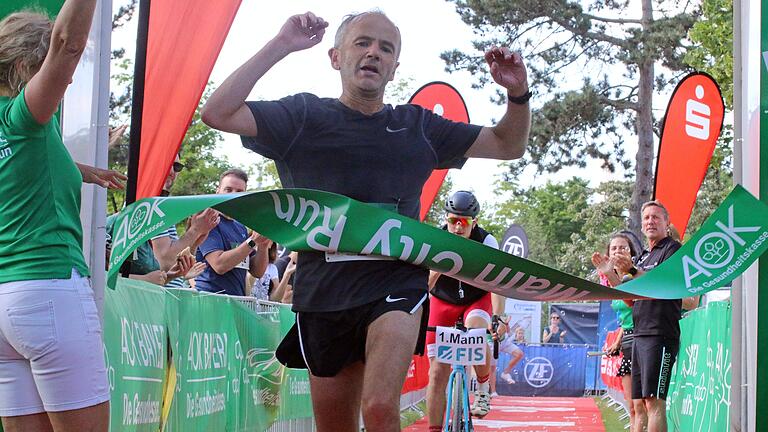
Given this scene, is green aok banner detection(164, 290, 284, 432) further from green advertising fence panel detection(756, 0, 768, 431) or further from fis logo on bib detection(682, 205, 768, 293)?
green advertising fence panel detection(756, 0, 768, 431)

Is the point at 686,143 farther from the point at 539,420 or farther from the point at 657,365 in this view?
the point at 657,365

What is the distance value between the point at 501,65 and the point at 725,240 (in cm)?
137

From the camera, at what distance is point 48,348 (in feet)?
12.7

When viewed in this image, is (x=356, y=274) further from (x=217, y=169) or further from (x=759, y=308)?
(x=217, y=169)

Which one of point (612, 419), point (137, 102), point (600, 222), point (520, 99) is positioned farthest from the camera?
point (600, 222)

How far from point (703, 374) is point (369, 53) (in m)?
5.49

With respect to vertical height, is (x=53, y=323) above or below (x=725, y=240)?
below

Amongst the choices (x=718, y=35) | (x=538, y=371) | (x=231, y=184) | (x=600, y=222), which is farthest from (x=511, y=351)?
(x=600, y=222)

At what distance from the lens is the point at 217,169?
5412 cm

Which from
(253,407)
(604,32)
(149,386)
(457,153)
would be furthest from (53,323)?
(604,32)

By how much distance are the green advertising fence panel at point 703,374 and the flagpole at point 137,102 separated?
148 inches

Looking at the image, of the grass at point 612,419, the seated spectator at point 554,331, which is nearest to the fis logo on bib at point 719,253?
the grass at point 612,419

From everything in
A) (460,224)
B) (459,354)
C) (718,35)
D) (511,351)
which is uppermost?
(718,35)

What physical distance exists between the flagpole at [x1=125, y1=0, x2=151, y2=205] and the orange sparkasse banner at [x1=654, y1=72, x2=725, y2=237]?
879cm
